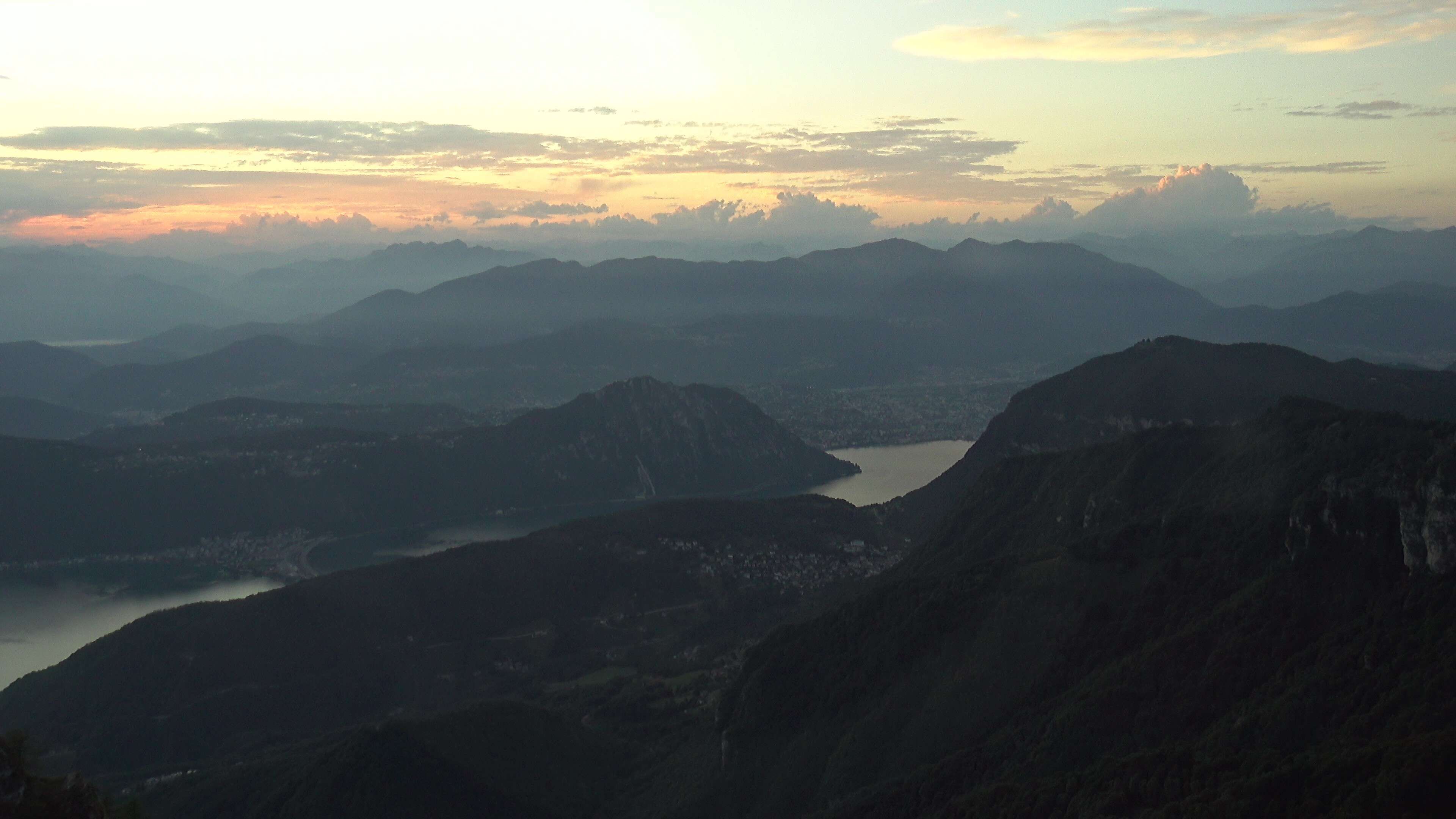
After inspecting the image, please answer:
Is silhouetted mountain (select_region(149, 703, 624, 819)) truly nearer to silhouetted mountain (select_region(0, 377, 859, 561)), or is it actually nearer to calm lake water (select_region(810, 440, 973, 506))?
calm lake water (select_region(810, 440, 973, 506))

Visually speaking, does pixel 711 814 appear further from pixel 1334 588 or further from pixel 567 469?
pixel 567 469

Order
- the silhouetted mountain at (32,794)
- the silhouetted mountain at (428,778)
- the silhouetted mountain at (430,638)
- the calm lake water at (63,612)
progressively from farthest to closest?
the calm lake water at (63,612) → the silhouetted mountain at (430,638) → the silhouetted mountain at (428,778) → the silhouetted mountain at (32,794)

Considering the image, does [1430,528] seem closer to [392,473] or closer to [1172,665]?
[1172,665]

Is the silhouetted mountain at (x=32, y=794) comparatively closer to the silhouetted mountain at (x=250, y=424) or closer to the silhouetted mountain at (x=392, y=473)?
the silhouetted mountain at (x=392, y=473)

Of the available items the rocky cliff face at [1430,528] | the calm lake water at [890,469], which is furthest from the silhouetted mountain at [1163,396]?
the rocky cliff face at [1430,528]

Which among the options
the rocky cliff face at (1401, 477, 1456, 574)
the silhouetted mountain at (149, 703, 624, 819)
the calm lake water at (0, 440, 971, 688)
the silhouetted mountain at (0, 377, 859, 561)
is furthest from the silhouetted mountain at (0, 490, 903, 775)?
the silhouetted mountain at (0, 377, 859, 561)
